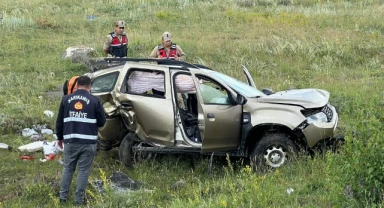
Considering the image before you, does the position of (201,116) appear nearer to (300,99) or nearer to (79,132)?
(300,99)

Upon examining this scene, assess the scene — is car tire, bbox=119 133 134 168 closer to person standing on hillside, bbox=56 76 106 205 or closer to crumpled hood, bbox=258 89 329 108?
person standing on hillside, bbox=56 76 106 205

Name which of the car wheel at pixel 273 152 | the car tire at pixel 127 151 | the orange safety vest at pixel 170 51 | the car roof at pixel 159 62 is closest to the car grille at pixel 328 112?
the car wheel at pixel 273 152

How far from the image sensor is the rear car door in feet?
27.6

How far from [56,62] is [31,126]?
5.87 m

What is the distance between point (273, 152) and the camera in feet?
27.0

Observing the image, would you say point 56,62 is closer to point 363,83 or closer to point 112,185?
point 363,83

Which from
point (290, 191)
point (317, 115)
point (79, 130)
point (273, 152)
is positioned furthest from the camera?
point (317, 115)

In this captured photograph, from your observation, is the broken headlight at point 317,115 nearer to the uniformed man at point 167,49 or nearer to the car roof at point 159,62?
the car roof at point 159,62

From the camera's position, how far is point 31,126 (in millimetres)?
11156

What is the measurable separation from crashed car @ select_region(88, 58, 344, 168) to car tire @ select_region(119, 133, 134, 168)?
15mm

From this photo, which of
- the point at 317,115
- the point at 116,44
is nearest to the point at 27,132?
the point at 116,44

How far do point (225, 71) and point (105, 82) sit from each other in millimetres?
6713

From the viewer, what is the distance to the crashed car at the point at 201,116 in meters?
8.20

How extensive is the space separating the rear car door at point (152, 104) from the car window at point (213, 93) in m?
0.50
